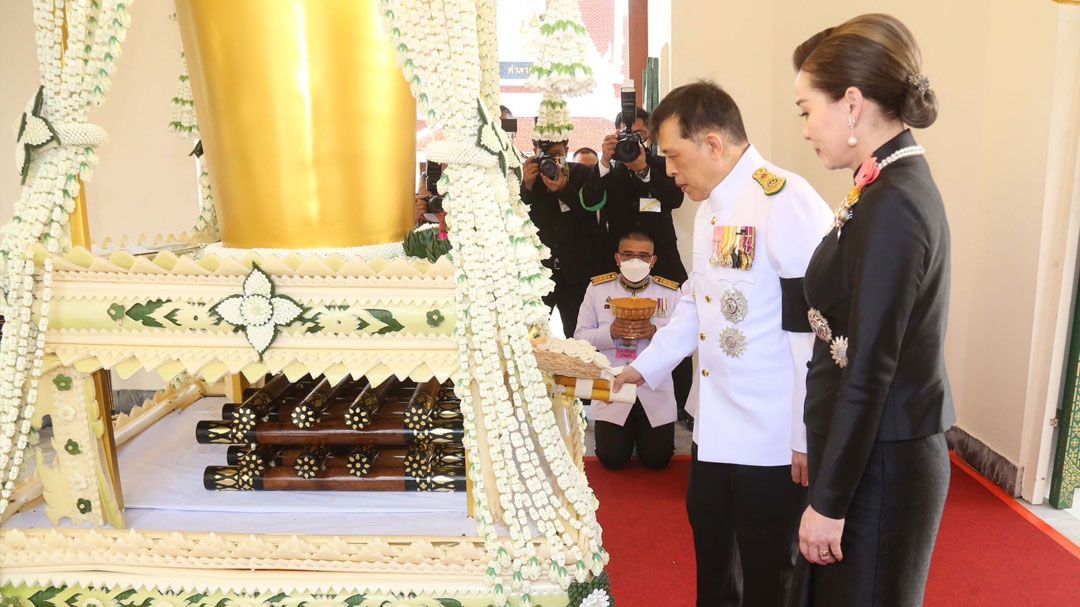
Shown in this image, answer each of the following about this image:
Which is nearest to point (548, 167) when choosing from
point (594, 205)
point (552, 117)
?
point (594, 205)

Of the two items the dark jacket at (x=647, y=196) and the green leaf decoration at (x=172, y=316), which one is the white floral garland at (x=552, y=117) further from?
the green leaf decoration at (x=172, y=316)

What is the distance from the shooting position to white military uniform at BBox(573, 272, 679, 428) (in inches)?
129

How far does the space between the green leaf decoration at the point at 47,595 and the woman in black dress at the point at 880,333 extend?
128cm

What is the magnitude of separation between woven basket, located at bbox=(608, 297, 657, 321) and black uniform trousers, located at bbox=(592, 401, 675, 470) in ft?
1.24

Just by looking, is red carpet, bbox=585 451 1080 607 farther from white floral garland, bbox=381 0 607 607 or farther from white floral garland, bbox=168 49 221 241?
white floral garland, bbox=168 49 221 241

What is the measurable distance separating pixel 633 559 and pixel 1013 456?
1514 mm

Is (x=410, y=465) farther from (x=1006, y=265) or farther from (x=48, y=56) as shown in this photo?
(x=1006, y=265)

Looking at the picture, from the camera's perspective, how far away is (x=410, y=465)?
5.34 feet

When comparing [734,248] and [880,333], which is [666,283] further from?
[880,333]

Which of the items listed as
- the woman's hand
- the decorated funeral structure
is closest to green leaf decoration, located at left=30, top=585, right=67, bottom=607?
the decorated funeral structure

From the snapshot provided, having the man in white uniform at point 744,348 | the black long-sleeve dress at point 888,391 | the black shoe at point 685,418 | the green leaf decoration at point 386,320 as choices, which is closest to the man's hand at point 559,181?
the black shoe at point 685,418

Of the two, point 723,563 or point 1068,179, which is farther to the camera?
point 1068,179

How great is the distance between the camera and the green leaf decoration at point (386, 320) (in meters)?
1.33

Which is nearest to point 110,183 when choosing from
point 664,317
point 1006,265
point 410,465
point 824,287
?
point 664,317
